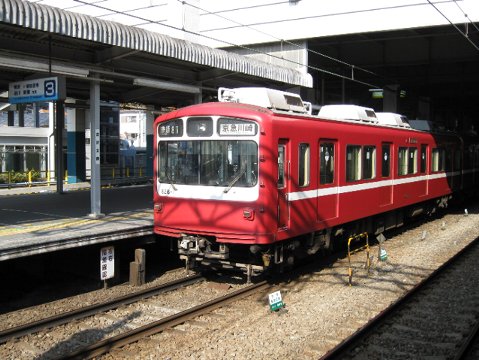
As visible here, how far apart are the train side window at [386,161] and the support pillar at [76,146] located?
670 inches

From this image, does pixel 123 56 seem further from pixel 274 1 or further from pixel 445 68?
pixel 445 68

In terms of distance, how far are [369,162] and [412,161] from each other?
123 inches

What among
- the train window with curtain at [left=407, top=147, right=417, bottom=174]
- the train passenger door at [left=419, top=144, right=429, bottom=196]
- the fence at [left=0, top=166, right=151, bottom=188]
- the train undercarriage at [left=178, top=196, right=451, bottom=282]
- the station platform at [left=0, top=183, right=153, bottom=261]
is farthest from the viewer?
the fence at [left=0, top=166, right=151, bottom=188]

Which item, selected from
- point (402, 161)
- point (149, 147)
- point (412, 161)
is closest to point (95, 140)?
point (402, 161)

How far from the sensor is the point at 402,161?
1279 cm

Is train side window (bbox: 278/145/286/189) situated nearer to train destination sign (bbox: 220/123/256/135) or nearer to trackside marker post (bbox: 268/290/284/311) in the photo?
train destination sign (bbox: 220/123/256/135)

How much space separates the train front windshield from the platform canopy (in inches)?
95.6

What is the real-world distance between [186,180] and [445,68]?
19834 mm

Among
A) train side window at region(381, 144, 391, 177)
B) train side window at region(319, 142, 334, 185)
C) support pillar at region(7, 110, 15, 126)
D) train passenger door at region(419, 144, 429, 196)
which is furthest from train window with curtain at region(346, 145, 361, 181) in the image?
support pillar at region(7, 110, 15, 126)

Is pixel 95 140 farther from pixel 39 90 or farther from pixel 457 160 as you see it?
pixel 457 160

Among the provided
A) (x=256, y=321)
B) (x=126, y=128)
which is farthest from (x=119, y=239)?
(x=126, y=128)

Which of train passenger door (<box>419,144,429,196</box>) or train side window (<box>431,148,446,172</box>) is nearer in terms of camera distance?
train passenger door (<box>419,144,429,196</box>)

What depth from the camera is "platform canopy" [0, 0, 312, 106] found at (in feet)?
28.3

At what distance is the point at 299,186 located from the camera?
8484 mm
